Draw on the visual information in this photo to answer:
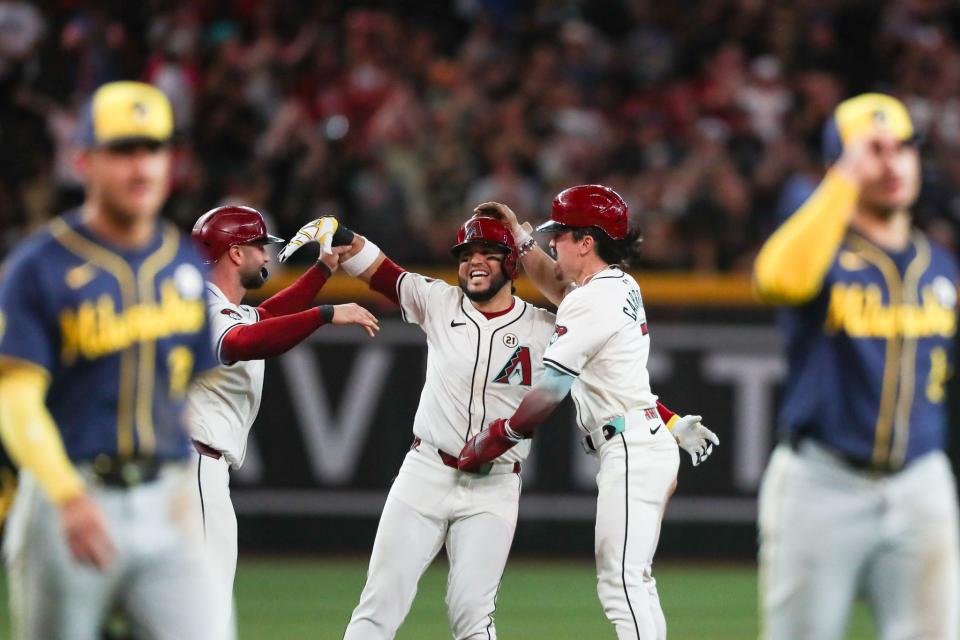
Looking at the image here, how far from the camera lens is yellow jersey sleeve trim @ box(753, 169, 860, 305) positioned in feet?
13.9

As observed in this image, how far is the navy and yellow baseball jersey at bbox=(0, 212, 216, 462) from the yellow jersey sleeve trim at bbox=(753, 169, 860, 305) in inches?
68.5

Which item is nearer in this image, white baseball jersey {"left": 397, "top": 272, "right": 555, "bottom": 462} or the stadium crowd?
white baseball jersey {"left": 397, "top": 272, "right": 555, "bottom": 462}

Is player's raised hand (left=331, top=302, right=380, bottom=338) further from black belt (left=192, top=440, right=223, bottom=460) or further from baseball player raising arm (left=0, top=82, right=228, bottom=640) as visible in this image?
baseball player raising arm (left=0, top=82, right=228, bottom=640)

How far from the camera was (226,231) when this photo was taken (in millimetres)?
7020

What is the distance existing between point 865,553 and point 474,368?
2.81 m

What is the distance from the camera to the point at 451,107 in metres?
13.6

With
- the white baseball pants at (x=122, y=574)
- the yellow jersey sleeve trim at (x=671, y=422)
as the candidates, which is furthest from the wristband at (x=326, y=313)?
the white baseball pants at (x=122, y=574)

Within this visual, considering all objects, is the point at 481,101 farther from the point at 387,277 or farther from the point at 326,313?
the point at 326,313

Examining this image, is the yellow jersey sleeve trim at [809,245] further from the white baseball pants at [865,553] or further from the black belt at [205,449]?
the black belt at [205,449]

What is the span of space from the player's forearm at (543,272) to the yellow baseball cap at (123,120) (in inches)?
124

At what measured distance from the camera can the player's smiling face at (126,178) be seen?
4.29 m

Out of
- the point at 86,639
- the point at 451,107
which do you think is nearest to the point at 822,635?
the point at 86,639

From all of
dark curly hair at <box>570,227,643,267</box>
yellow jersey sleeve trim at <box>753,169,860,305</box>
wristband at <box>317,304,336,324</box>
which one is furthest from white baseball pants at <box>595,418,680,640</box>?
yellow jersey sleeve trim at <box>753,169,860,305</box>

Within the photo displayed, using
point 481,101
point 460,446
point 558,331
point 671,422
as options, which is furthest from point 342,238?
point 481,101
